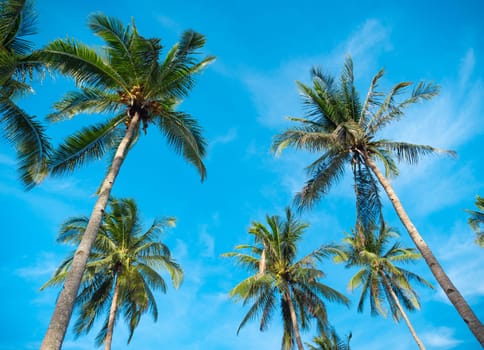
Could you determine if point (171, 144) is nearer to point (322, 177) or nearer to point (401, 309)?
point (322, 177)

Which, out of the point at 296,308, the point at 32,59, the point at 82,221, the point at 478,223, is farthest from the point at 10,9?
the point at 478,223

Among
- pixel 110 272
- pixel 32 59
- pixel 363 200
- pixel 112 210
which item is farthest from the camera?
pixel 112 210

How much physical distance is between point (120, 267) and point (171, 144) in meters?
8.70

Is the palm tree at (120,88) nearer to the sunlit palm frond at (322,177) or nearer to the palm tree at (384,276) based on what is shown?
the sunlit palm frond at (322,177)

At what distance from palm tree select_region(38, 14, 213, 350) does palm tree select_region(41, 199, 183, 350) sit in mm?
7193

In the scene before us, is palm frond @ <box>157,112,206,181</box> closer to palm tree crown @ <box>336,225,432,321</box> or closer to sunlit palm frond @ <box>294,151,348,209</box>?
sunlit palm frond @ <box>294,151,348,209</box>

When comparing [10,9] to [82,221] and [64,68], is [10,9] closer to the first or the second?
[64,68]

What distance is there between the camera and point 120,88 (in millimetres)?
10609

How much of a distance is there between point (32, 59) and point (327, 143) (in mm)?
10509

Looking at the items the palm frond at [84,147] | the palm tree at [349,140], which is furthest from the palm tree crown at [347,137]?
the palm frond at [84,147]

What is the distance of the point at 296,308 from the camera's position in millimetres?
17797

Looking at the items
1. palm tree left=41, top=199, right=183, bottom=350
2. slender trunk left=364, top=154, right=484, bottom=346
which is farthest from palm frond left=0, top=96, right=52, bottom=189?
slender trunk left=364, top=154, right=484, bottom=346

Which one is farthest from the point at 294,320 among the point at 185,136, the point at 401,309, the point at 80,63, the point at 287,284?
the point at 80,63

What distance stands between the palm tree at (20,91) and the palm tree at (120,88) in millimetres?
393
